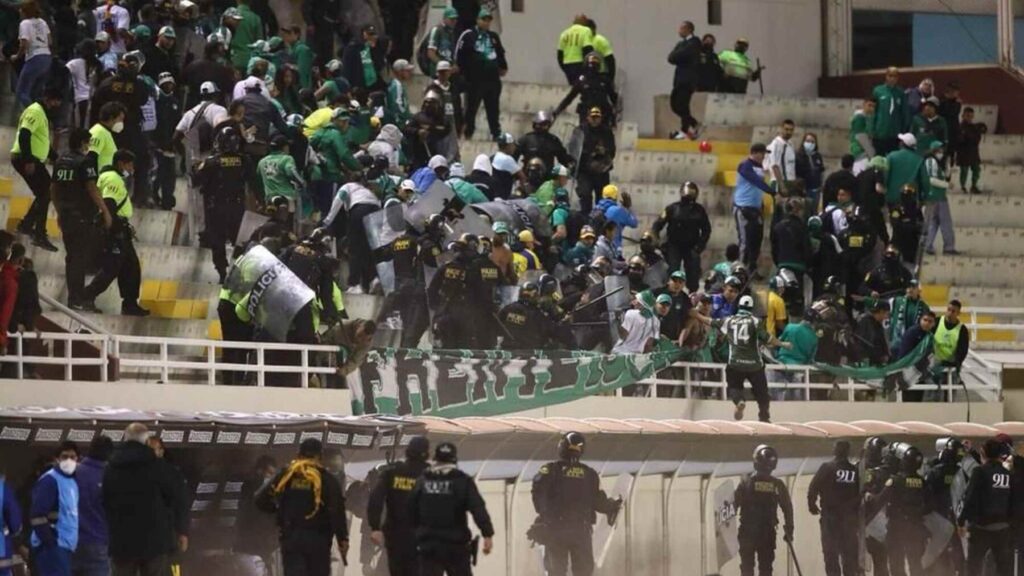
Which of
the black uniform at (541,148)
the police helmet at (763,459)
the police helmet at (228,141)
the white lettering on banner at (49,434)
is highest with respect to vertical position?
the police helmet at (228,141)

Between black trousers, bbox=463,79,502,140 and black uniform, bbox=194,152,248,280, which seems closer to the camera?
black uniform, bbox=194,152,248,280

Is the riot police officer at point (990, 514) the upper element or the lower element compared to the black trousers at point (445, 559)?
lower

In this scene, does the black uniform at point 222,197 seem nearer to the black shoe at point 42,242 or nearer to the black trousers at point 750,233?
the black shoe at point 42,242

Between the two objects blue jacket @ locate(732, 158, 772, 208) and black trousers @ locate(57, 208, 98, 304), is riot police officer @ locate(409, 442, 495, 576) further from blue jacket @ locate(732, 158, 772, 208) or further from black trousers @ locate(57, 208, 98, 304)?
blue jacket @ locate(732, 158, 772, 208)

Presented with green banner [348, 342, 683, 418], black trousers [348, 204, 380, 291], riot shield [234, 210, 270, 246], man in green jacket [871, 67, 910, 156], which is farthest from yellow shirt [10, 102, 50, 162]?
man in green jacket [871, 67, 910, 156]

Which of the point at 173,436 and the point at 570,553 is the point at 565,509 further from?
the point at 173,436

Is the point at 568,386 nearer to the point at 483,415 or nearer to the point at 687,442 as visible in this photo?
the point at 483,415

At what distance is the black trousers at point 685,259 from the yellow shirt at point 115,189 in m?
8.34

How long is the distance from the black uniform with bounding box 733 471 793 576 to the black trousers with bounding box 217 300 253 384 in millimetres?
4643

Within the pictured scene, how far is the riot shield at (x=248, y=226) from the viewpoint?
26.0 m

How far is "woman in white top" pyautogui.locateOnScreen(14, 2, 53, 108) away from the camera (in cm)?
2698

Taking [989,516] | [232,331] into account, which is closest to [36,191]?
[232,331]

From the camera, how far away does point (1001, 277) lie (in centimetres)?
3656

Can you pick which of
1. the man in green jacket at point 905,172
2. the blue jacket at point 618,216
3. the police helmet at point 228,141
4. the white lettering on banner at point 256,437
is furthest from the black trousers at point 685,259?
the white lettering on banner at point 256,437
